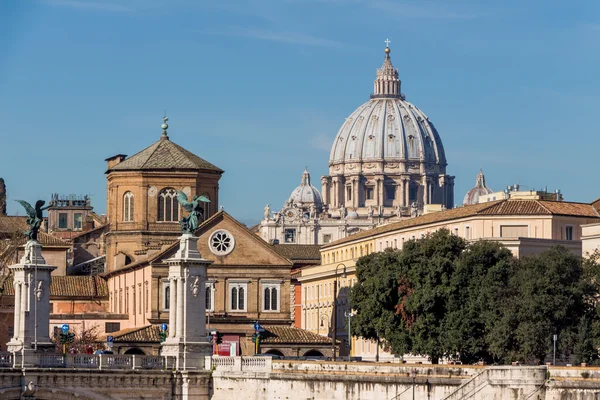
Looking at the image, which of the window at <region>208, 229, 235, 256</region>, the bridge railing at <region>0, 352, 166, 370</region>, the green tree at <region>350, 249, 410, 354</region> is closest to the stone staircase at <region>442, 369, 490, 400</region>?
the bridge railing at <region>0, 352, 166, 370</region>

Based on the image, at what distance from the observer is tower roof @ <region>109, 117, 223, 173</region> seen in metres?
146

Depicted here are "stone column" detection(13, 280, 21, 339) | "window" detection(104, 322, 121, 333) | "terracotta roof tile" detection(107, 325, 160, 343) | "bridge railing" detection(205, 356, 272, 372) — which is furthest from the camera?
"window" detection(104, 322, 121, 333)

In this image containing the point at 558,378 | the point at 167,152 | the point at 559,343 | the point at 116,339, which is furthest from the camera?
the point at 167,152

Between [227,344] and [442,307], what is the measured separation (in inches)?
536

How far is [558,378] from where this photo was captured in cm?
7925

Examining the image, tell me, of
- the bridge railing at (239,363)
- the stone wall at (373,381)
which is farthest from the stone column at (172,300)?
the stone wall at (373,381)

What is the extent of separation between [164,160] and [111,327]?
13369 mm

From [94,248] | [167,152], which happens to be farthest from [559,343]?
[94,248]

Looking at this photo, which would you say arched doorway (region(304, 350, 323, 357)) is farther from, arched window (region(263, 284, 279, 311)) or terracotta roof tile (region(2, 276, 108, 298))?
terracotta roof tile (region(2, 276, 108, 298))

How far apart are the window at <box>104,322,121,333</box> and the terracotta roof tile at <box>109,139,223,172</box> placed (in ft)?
38.7

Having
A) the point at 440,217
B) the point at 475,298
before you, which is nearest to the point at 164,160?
the point at 440,217

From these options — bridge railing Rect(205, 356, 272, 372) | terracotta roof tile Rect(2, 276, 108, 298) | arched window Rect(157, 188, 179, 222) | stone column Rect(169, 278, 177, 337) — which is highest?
arched window Rect(157, 188, 179, 222)

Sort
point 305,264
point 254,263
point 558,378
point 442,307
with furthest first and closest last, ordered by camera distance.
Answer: point 305,264 < point 254,263 < point 442,307 < point 558,378

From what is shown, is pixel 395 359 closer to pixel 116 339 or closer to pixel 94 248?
pixel 116 339
